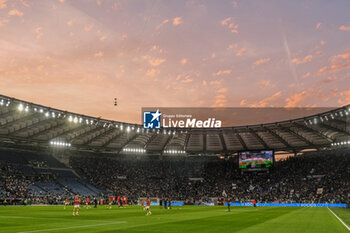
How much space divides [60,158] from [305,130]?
59.2 metres

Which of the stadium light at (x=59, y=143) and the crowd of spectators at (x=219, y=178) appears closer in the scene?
the stadium light at (x=59, y=143)

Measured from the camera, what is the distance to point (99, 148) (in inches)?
3450

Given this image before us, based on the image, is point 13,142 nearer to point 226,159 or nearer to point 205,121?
point 205,121

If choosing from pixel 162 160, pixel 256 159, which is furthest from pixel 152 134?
pixel 256 159

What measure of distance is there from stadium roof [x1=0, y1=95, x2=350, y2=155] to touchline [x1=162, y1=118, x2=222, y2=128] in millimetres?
4238

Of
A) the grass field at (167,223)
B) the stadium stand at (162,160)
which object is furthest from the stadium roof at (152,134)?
the grass field at (167,223)

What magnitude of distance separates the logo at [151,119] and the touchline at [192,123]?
1534 millimetres

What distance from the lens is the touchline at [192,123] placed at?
72312 mm

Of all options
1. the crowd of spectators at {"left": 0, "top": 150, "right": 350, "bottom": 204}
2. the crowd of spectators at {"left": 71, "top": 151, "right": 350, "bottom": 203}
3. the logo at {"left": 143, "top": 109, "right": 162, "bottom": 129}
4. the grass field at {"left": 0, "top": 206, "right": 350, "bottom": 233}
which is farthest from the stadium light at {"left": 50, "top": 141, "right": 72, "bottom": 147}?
the grass field at {"left": 0, "top": 206, "right": 350, "bottom": 233}

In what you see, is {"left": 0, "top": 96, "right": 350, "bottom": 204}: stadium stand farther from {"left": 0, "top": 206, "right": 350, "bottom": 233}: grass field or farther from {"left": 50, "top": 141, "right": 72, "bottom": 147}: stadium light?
{"left": 0, "top": 206, "right": 350, "bottom": 233}: grass field

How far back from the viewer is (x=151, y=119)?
237 feet

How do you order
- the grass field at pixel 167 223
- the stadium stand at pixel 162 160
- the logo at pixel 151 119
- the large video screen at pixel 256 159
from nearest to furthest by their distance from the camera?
the grass field at pixel 167 223
the stadium stand at pixel 162 160
the logo at pixel 151 119
the large video screen at pixel 256 159

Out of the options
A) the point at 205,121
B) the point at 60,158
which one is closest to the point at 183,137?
the point at 205,121

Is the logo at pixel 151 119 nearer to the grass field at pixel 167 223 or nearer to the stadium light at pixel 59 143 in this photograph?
the stadium light at pixel 59 143
